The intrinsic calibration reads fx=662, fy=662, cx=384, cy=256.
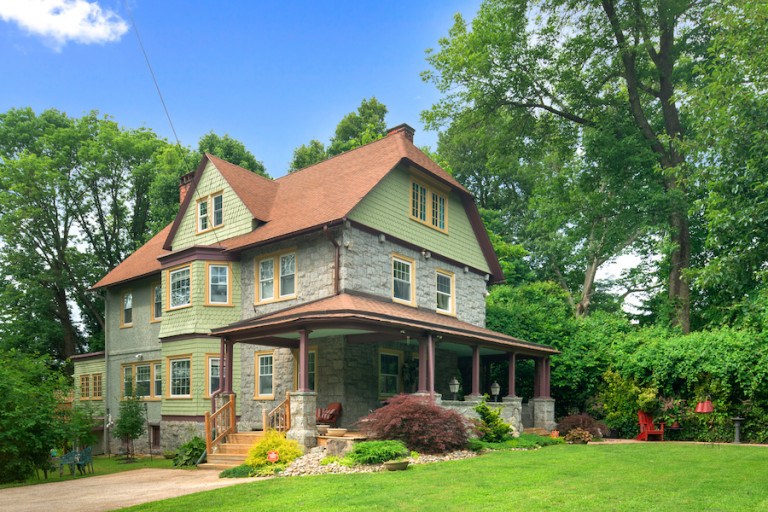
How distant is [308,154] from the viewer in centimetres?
4188

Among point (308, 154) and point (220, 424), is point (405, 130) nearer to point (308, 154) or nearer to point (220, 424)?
point (220, 424)

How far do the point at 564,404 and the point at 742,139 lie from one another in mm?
12952

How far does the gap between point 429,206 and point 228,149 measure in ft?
60.8

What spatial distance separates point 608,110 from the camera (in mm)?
29641

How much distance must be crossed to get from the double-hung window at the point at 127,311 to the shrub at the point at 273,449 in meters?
12.9

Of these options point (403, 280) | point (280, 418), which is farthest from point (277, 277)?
point (280, 418)

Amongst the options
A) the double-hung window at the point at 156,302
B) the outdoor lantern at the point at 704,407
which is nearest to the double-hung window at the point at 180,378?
the double-hung window at the point at 156,302

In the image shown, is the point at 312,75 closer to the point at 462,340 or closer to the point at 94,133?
the point at 462,340

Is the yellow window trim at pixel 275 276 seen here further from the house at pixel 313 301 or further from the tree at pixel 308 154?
the tree at pixel 308 154

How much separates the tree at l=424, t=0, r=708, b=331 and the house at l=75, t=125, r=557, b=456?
705cm

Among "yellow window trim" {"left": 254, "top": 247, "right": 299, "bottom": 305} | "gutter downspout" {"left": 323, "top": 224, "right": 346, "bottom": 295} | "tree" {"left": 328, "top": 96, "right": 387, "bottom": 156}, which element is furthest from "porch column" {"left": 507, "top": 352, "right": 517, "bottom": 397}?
"tree" {"left": 328, "top": 96, "right": 387, "bottom": 156}

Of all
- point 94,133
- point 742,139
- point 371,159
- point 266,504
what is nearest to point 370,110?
point 94,133

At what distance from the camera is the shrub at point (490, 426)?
16859 millimetres

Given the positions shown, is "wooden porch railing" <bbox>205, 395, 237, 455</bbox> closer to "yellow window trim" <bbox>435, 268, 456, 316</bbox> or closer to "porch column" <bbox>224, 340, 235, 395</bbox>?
"porch column" <bbox>224, 340, 235, 395</bbox>
